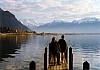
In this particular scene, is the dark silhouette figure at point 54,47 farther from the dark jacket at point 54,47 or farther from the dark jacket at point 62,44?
the dark jacket at point 62,44

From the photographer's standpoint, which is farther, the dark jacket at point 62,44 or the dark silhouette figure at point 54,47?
the dark jacket at point 62,44

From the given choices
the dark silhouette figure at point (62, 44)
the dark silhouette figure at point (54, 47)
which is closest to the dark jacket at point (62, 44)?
the dark silhouette figure at point (62, 44)

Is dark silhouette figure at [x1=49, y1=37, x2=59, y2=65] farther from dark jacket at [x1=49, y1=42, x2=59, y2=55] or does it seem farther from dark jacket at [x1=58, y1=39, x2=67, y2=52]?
dark jacket at [x1=58, y1=39, x2=67, y2=52]

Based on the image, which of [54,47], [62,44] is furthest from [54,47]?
[62,44]

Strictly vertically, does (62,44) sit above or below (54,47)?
above

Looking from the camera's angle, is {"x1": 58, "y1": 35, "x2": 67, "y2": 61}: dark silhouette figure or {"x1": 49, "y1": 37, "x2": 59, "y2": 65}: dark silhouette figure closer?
{"x1": 49, "y1": 37, "x2": 59, "y2": 65}: dark silhouette figure

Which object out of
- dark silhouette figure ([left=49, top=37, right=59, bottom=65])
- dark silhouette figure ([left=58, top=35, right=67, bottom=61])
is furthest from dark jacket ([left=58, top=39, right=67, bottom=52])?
dark silhouette figure ([left=49, top=37, right=59, bottom=65])

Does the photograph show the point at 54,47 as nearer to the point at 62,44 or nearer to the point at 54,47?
the point at 54,47

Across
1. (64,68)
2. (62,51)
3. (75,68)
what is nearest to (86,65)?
(64,68)

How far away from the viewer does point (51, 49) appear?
29000 millimetres

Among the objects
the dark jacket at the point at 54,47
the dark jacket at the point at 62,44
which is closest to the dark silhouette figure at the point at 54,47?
the dark jacket at the point at 54,47

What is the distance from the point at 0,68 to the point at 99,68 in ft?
58.9

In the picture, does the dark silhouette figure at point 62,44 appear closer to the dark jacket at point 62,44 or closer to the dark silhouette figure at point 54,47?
the dark jacket at point 62,44

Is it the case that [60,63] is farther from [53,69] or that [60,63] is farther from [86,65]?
[86,65]
